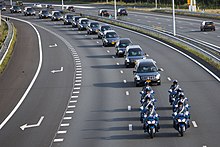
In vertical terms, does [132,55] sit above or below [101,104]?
above

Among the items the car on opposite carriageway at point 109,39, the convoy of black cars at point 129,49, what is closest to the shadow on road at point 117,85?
the convoy of black cars at point 129,49

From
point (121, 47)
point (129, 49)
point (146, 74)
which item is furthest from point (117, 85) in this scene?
point (121, 47)

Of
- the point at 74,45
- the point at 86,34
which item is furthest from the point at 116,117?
the point at 86,34

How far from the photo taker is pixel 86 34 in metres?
83.1

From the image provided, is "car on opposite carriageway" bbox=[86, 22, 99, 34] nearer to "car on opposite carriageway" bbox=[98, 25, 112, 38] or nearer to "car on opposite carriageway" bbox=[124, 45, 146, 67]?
"car on opposite carriageway" bbox=[98, 25, 112, 38]

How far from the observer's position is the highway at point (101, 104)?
2714 cm

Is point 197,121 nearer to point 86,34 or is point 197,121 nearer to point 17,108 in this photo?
point 17,108

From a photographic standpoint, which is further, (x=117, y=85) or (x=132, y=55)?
(x=132, y=55)

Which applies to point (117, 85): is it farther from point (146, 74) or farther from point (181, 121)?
point (181, 121)

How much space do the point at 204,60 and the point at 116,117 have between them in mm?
20530

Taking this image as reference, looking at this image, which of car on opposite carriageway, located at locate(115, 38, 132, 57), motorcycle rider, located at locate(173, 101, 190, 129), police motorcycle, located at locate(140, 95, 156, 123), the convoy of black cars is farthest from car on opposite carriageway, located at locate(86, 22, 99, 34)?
motorcycle rider, located at locate(173, 101, 190, 129)

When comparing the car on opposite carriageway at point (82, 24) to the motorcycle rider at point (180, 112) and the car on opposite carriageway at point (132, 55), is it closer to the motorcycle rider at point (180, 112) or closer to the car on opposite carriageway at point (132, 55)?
the car on opposite carriageway at point (132, 55)

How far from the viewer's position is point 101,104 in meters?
35.1

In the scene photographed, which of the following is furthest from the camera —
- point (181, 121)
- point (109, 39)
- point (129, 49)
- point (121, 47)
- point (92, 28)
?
point (92, 28)
